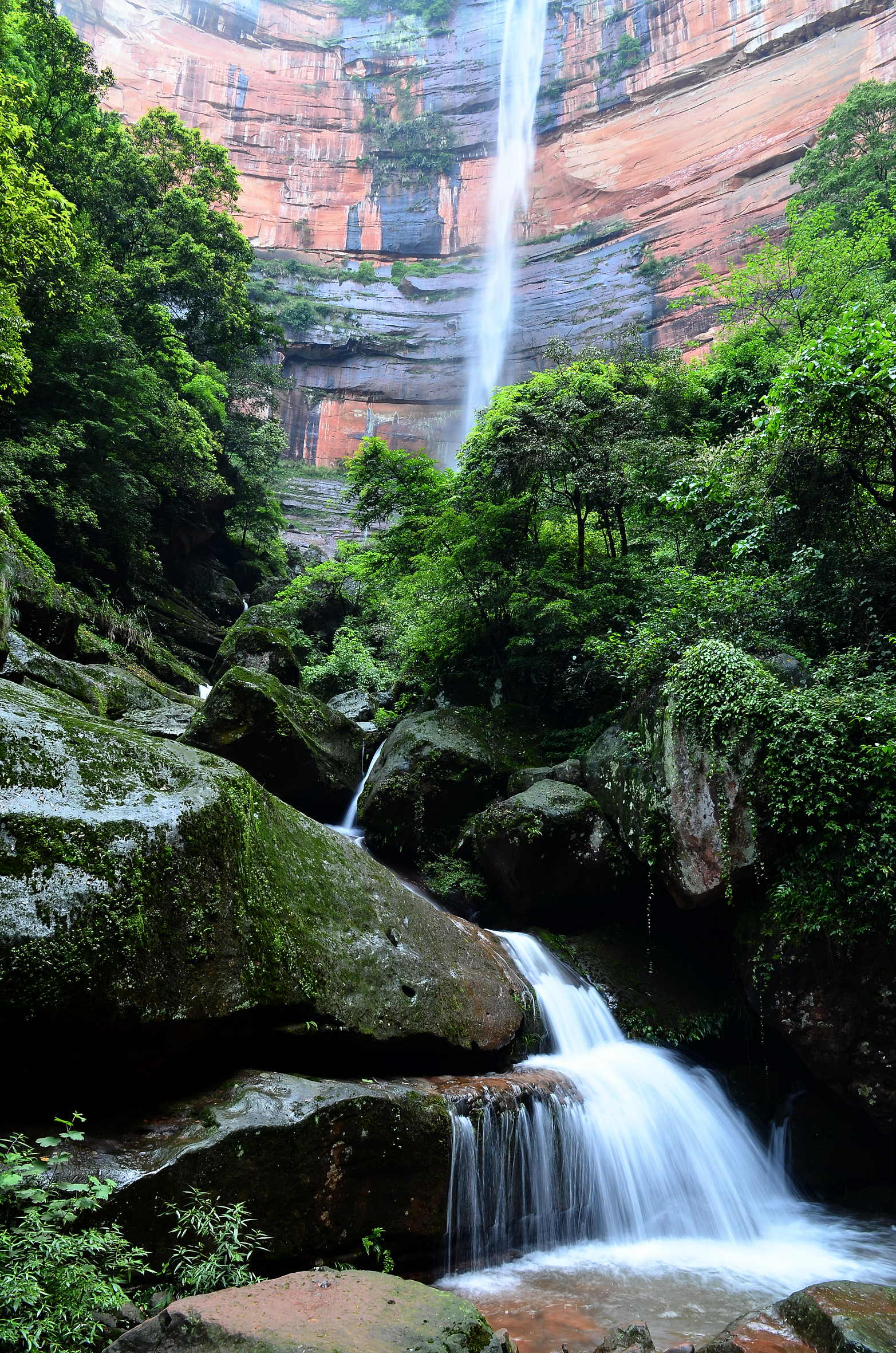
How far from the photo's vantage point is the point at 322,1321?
3.08 metres

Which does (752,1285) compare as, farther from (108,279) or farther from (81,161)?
(81,161)

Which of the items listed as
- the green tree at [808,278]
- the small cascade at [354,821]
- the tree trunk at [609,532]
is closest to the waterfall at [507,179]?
the green tree at [808,278]

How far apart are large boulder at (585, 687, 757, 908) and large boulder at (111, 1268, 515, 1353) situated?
4.81m

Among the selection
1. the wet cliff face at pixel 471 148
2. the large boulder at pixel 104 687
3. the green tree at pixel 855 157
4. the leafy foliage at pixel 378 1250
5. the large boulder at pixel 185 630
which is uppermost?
the wet cliff face at pixel 471 148

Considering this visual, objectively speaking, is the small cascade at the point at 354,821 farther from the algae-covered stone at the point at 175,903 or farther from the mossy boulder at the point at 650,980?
the algae-covered stone at the point at 175,903

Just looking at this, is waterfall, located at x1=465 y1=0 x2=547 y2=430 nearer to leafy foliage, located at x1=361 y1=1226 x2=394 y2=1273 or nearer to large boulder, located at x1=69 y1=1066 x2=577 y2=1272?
large boulder, located at x1=69 y1=1066 x2=577 y2=1272

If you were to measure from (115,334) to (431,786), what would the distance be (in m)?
12.3

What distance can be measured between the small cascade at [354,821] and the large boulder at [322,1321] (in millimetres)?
7207

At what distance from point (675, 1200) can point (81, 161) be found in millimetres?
23925

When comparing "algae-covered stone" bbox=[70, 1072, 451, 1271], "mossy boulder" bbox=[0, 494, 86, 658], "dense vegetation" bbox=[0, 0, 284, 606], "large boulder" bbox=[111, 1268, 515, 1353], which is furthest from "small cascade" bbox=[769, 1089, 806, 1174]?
"dense vegetation" bbox=[0, 0, 284, 606]

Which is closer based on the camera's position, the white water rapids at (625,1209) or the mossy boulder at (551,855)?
the white water rapids at (625,1209)

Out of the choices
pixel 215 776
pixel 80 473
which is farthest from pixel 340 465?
pixel 215 776

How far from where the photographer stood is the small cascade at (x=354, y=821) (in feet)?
35.5

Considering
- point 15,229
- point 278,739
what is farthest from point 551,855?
point 15,229
